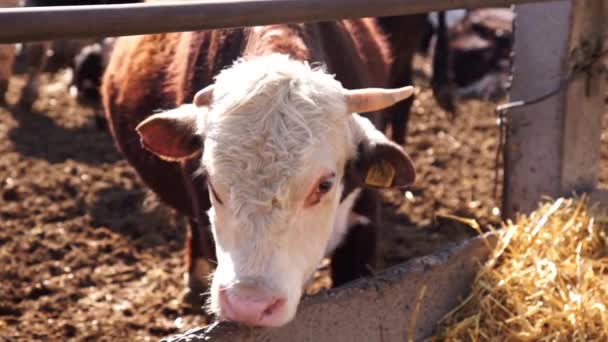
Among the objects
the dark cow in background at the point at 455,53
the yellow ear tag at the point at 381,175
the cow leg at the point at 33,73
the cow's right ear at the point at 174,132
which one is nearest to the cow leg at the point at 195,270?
the cow's right ear at the point at 174,132

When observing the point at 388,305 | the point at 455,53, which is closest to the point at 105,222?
the point at 388,305

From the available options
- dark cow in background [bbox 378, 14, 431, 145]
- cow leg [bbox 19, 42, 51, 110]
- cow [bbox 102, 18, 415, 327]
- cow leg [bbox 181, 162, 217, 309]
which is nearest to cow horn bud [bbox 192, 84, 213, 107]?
cow [bbox 102, 18, 415, 327]

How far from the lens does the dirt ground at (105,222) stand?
4.25 metres

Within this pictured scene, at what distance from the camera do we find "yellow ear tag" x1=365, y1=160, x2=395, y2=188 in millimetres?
3086

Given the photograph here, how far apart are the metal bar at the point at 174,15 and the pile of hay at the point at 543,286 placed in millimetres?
1006

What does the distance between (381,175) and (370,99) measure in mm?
274

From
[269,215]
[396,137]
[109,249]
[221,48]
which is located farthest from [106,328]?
[396,137]

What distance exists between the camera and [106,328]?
4.11 meters

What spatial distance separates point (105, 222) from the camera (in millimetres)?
5277

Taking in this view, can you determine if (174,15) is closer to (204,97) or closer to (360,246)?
(204,97)

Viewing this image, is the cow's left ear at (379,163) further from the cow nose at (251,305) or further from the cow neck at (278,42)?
the cow nose at (251,305)

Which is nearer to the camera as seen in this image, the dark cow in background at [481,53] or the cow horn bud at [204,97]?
the cow horn bud at [204,97]

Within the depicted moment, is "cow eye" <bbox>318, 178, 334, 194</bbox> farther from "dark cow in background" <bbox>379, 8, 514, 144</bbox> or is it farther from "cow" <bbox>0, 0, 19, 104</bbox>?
"cow" <bbox>0, 0, 19, 104</bbox>

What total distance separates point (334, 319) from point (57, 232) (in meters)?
2.45
